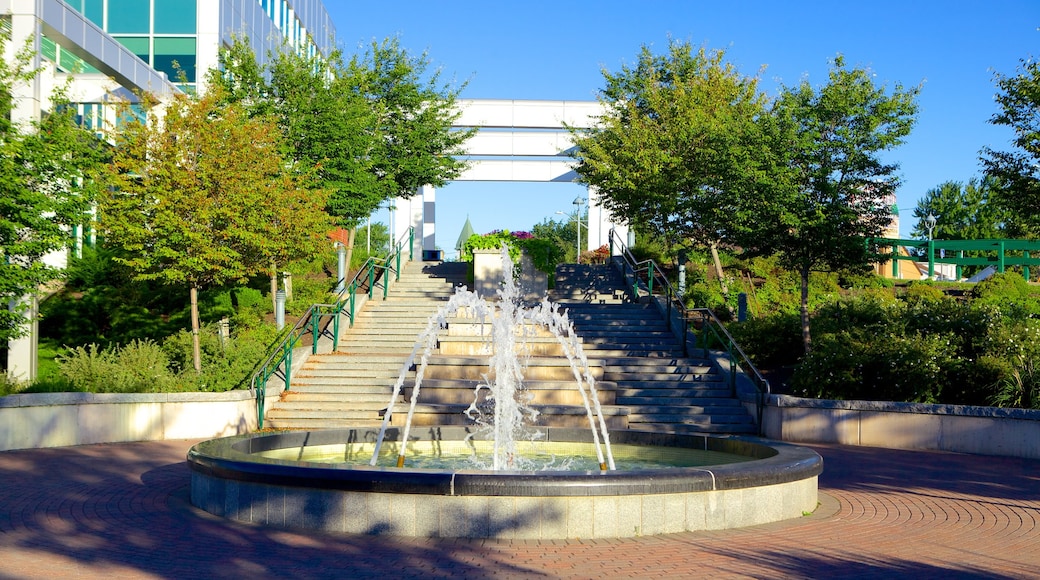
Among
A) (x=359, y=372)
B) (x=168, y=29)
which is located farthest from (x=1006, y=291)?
(x=168, y=29)

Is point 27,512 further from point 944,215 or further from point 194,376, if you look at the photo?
point 944,215

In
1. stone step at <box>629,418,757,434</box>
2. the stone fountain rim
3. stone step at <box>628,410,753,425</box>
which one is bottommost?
stone step at <box>629,418,757,434</box>

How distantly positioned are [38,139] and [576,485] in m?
12.3

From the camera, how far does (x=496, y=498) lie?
796 centimetres

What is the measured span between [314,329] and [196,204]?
3.49m

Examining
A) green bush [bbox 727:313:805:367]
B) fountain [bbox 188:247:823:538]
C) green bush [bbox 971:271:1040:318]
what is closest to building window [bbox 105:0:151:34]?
green bush [bbox 727:313:805:367]

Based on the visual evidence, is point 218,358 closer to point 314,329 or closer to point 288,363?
point 288,363

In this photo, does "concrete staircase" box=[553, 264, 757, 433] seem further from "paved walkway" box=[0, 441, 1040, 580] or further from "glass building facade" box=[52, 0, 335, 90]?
"glass building facade" box=[52, 0, 335, 90]

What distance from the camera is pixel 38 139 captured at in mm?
15930

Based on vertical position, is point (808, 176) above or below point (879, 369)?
above

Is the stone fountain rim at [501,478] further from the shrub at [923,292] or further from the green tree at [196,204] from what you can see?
the shrub at [923,292]

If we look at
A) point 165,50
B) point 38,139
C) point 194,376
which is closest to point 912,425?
point 194,376

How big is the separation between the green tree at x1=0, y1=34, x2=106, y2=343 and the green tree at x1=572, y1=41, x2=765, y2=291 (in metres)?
13.1

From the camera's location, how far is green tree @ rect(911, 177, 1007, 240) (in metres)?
53.7
